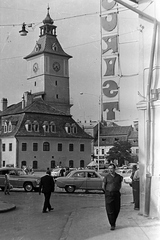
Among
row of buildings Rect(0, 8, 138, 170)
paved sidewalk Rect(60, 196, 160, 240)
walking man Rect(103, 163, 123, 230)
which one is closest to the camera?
paved sidewalk Rect(60, 196, 160, 240)

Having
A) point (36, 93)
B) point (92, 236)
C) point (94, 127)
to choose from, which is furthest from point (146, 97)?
point (94, 127)

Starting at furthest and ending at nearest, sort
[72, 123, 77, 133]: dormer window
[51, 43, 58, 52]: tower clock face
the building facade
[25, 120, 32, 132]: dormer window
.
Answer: [51, 43, 58, 52]: tower clock face
[72, 123, 77, 133]: dormer window
[25, 120, 32, 132]: dormer window
the building facade

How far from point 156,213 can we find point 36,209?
18.7 ft

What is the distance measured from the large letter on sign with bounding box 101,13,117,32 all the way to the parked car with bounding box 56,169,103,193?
1342cm

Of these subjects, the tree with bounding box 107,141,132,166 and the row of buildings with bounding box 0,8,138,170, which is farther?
the tree with bounding box 107,141,132,166

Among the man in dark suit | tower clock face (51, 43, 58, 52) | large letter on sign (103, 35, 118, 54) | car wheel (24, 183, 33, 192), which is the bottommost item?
car wheel (24, 183, 33, 192)

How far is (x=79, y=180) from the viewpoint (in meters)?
25.8

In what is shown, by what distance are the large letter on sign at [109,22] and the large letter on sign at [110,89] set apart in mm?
1680

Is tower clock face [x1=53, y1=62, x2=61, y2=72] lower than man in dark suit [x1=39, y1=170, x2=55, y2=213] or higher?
higher

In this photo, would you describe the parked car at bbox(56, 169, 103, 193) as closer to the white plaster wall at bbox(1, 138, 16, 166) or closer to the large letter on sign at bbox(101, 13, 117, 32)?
the large letter on sign at bbox(101, 13, 117, 32)

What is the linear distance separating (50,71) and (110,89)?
255 ft

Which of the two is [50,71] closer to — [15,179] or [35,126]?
[35,126]

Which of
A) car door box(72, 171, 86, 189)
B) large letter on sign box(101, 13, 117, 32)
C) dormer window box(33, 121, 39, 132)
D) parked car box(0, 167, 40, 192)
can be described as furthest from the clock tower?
large letter on sign box(101, 13, 117, 32)

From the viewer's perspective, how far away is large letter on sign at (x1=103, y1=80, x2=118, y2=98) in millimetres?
13641
